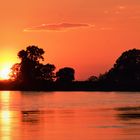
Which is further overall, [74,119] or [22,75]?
[22,75]

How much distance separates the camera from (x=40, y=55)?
194750mm

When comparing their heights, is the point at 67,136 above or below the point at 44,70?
below

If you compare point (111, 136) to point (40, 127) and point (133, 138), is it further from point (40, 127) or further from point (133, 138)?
point (40, 127)

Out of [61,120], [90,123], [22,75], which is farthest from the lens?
[22,75]

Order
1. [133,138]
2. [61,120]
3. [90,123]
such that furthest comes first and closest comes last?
[61,120] < [90,123] < [133,138]

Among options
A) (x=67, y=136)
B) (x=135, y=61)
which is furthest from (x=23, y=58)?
(x=67, y=136)

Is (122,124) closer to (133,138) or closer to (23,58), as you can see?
(133,138)

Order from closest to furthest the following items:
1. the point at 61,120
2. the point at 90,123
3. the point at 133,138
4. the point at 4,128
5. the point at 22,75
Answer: the point at 133,138 → the point at 4,128 → the point at 90,123 → the point at 61,120 → the point at 22,75

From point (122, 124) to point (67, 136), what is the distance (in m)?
10.0

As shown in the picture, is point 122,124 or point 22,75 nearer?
point 122,124

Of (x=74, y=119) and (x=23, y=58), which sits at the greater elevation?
(x=23, y=58)

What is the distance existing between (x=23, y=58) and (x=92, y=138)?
14934 cm

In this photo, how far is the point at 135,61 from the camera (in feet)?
631

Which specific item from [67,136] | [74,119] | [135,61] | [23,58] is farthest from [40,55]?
[67,136]
